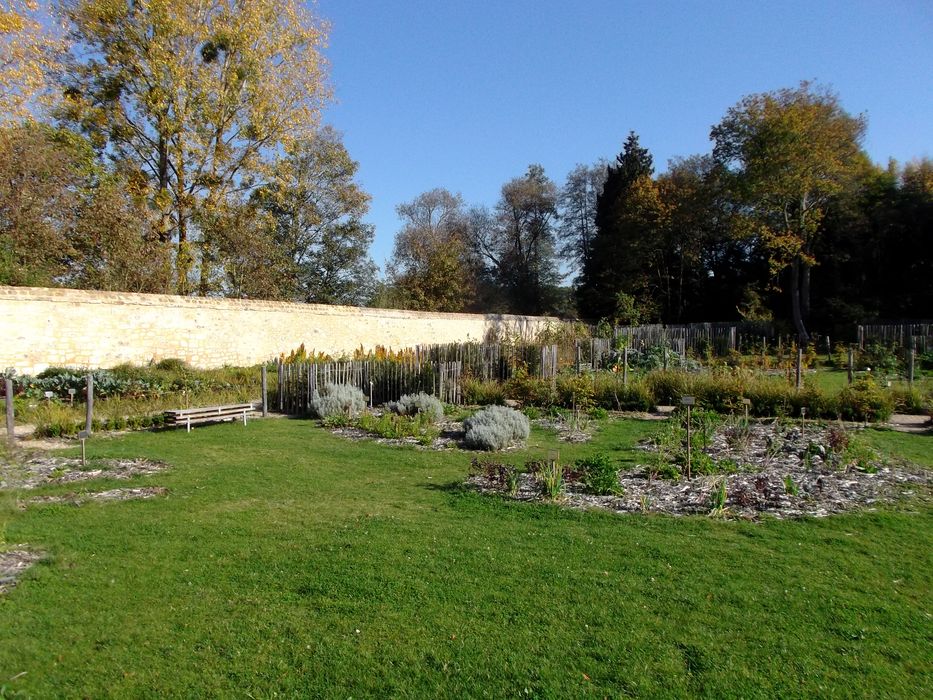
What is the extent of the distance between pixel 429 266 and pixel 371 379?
21662 mm

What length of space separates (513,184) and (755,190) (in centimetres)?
1770

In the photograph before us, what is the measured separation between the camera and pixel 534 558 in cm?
446

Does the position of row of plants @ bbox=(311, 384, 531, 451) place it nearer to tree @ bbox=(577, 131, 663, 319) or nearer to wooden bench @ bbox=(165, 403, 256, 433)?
wooden bench @ bbox=(165, 403, 256, 433)

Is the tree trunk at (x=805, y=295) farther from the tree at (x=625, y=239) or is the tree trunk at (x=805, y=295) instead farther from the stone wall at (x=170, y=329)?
the stone wall at (x=170, y=329)

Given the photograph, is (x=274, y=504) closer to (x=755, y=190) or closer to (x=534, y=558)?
(x=534, y=558)

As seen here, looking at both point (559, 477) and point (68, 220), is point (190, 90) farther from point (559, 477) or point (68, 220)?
point (559, 477)

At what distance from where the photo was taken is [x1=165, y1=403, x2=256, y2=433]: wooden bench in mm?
10719

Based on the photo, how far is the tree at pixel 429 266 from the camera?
3453cm

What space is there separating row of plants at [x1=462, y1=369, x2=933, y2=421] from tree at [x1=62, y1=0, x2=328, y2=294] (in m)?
13.9

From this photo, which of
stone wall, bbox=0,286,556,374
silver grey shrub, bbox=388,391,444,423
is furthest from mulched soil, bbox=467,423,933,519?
stone wall, bbox=0,286,556,374

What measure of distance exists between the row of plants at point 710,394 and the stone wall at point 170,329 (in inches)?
310

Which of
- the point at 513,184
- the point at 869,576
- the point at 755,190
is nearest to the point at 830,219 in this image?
the point at 755,190

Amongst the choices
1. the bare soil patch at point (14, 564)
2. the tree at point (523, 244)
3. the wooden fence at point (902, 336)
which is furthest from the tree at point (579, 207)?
the bare soil patch at point (14, 564)

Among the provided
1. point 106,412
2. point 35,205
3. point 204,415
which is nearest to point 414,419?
point 204,415
